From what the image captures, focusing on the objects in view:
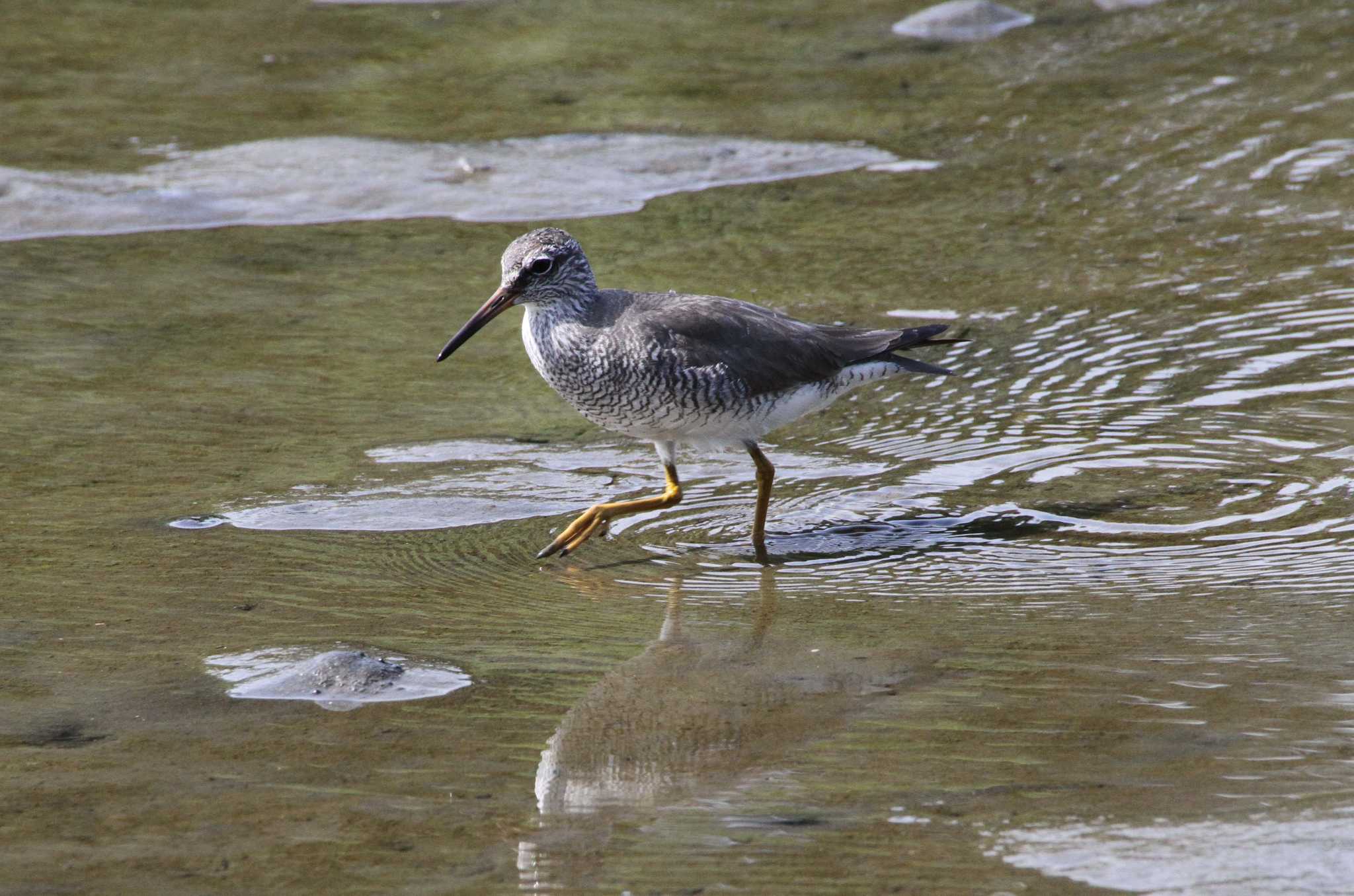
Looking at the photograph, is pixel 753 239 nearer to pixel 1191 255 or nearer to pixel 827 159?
pixel 827 159

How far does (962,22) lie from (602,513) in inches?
362

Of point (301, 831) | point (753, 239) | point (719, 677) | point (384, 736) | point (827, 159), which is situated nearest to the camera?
point (301, 831)

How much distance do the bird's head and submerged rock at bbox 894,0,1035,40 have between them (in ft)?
26.9

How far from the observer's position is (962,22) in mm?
14531

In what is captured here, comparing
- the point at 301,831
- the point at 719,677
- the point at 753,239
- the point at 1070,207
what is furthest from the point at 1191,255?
the point at 301,831

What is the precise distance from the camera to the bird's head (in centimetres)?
697

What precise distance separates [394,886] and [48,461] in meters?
4.07

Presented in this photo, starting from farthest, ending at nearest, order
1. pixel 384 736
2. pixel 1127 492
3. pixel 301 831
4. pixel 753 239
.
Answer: pixel 753 239 < pixel 1127 492 < pixel 384 736 < pixel 301 831

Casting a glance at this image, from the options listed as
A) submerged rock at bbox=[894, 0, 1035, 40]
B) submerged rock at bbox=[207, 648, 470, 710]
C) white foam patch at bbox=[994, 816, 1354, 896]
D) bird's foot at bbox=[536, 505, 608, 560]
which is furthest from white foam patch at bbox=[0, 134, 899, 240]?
white foam patch at bbox=[994, 816, 1354, 896]

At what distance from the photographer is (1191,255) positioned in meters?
9.60

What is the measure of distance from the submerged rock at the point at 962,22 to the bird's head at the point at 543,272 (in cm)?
819

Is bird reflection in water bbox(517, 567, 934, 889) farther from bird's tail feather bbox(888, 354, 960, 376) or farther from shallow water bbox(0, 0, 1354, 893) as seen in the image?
bird's tail feather bbox(888, 354, 960, 376)

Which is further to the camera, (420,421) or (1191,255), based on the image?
(1191,255)

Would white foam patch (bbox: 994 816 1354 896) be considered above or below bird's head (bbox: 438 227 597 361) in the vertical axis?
below
